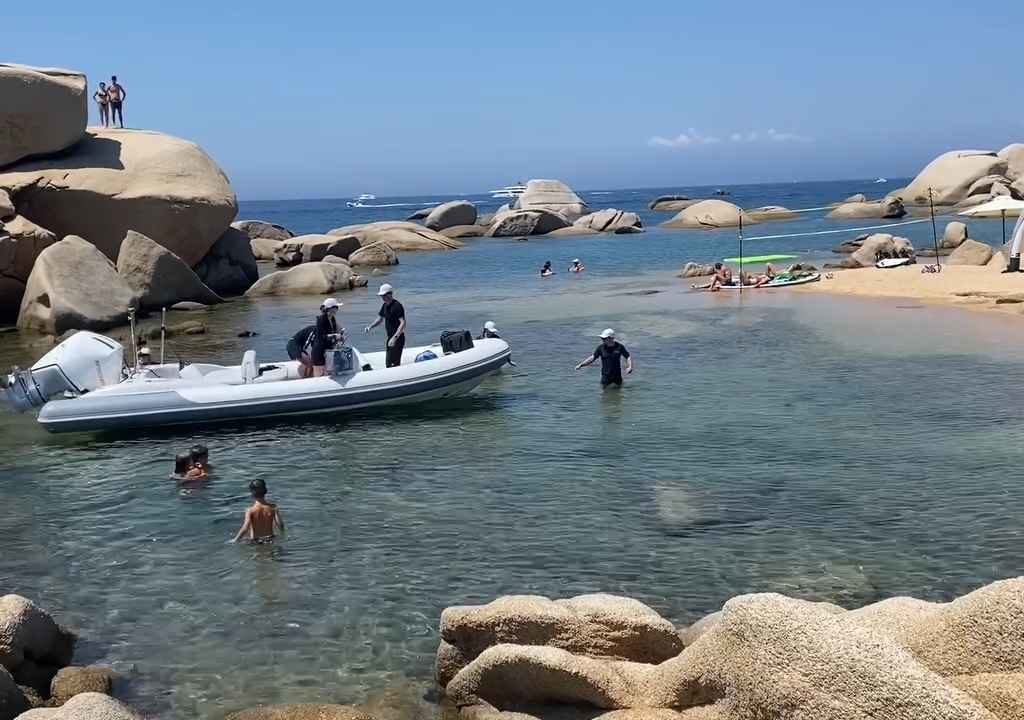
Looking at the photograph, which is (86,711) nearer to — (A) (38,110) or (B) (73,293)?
(B) (73,293)

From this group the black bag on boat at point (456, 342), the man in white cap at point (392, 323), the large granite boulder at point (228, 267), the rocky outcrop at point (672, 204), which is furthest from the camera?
the rocky outcrop at point (672, 204)

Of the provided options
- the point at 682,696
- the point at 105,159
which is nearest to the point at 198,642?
the point at 682,696

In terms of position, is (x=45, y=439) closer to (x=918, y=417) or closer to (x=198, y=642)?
(x=198, y=642)

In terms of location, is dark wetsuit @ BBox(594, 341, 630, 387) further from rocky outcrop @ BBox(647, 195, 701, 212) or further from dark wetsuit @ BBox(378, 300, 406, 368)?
rocky outcrop @ BBox(647, 195, 701, 212)

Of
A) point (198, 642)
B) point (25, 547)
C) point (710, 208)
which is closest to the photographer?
point (198, 642)

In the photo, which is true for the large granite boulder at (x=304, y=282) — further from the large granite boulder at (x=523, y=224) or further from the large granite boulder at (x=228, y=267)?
the large granite boulder at (x=523, y=224)

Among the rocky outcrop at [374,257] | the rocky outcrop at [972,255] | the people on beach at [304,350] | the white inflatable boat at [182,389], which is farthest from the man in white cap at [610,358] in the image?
the rocky outcrop at [374,257]

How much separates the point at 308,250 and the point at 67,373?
29.4 metres

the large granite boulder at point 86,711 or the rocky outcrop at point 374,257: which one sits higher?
the rocky outcrop at point 374,257

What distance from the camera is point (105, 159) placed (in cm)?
3002

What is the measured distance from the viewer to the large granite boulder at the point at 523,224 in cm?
6312

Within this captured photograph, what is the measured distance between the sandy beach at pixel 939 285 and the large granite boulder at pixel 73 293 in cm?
1868

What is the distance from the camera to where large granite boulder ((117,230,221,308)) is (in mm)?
26766

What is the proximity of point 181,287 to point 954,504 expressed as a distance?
910 inches
